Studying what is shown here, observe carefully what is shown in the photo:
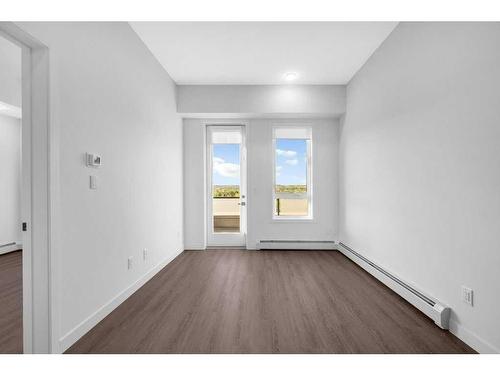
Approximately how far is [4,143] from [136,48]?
140 inches

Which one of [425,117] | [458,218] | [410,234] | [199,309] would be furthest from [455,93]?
[199,309]

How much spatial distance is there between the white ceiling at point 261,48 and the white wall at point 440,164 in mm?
377

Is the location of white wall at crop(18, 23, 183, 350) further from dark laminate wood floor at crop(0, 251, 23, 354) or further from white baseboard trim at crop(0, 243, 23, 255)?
white baseboard trim at crop(0, 243, 23, 255)

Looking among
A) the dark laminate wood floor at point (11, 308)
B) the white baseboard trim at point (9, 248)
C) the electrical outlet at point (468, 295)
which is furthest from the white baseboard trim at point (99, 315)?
the white baseboard trim at point (9, 248)

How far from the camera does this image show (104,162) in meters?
2.42

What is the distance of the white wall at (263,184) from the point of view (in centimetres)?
502

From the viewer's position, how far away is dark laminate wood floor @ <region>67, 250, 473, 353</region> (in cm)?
192

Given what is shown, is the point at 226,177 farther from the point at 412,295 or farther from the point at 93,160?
the point at 412,295

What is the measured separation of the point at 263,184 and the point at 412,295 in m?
2.97

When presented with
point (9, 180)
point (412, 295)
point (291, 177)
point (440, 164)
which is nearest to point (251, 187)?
point (291, 177)

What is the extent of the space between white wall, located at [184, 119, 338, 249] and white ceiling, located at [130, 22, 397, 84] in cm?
93

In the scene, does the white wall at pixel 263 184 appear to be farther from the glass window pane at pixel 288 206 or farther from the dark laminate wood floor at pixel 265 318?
the dark laminate wood floor at pixel 265 318

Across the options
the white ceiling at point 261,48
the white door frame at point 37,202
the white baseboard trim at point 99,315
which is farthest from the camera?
the white ceiling at point 261,48

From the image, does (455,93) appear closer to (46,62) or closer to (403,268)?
(403,268)
